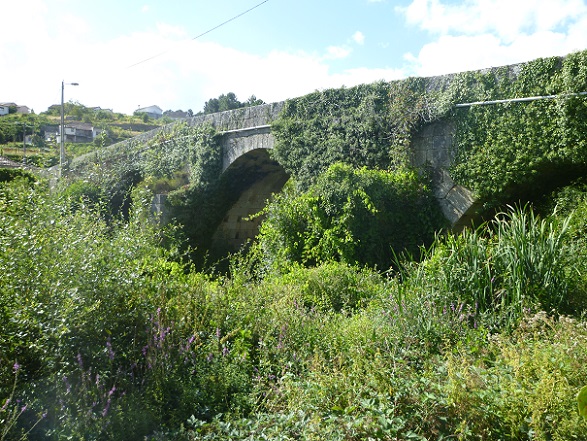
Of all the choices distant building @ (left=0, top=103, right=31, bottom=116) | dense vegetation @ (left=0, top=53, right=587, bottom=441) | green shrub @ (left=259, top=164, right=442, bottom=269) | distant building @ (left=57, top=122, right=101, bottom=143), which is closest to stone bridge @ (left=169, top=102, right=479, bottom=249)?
green shrub @ (left=259, top=164, right=442, bottom=269)

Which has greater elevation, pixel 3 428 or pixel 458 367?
pixel 458 367

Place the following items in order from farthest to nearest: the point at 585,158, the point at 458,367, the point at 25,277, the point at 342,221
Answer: the point at 342,221 → the point at 585,158 → the point at 25,277 → the point at 458,367

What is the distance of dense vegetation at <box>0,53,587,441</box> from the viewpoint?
3064mm

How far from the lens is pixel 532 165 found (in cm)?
687

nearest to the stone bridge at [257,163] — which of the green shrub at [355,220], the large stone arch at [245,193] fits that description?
the large stone arch at [245,193]

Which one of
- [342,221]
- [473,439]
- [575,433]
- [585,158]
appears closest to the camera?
[575,433]

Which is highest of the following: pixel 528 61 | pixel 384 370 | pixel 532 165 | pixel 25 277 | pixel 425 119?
pixel 528 61

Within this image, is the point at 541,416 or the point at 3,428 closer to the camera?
the point at 541,416

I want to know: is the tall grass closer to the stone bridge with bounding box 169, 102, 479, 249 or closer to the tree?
the stone bridge with bounding box 169, 102, 479, 249

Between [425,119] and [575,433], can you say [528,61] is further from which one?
[575,433]

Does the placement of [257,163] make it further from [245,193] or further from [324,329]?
[324,329]

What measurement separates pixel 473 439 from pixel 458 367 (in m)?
0.45

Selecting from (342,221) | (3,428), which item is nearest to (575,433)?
(3,428)

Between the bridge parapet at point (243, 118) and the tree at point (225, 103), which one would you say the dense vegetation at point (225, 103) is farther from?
the bridge parapet at point (243, 118)
